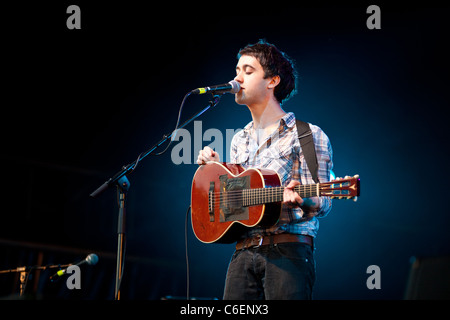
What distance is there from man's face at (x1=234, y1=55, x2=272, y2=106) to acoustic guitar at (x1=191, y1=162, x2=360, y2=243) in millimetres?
519

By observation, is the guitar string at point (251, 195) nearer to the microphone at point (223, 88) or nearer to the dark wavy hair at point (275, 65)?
the microphone at point (223, 88)

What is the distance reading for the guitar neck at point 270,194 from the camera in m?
2.39

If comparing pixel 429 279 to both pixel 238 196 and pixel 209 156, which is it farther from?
pixel 209 156

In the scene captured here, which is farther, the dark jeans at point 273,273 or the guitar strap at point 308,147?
the guitar strap at point 308,147

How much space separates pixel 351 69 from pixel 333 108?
48 cm

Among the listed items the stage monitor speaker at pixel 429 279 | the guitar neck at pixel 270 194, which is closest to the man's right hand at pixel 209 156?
the guitar neck at pixel 270 194

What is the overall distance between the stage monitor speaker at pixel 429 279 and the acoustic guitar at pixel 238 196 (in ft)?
1.66

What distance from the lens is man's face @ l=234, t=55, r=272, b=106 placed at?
3.15m

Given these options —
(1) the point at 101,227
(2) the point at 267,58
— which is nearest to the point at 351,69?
(2) the point at 267,58

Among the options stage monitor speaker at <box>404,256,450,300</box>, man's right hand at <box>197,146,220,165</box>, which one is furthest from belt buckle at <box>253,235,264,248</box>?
stage monitor speaker at <box>404,256,450,300</box>

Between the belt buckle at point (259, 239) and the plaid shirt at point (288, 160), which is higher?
the plaid shirt at point (288, 160)

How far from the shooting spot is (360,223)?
5.14m

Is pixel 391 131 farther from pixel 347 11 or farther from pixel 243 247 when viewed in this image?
pixel 243 247

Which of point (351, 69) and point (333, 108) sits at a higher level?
point (351, 69)
